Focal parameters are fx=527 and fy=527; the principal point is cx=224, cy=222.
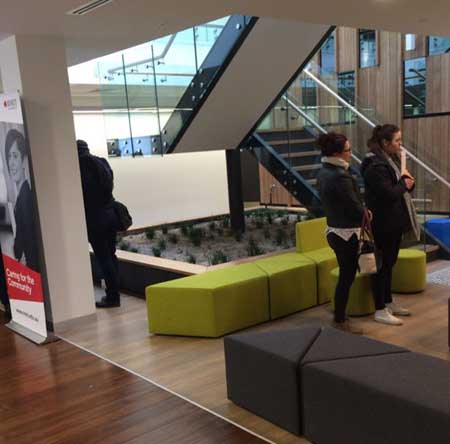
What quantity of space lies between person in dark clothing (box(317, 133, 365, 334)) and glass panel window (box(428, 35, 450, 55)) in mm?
7049

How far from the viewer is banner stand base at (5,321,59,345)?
4662 mm

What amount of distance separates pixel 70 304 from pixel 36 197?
1.07 meters

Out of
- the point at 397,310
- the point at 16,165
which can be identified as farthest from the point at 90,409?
the point at 397,310

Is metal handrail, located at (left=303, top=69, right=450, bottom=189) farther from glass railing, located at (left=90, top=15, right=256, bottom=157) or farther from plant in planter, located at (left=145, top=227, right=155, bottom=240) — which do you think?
plant in planter, located at (left=145, top=227, right=155, bottom=240)

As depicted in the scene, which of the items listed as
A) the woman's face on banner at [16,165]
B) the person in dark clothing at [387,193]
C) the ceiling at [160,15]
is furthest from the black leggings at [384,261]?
the woman's face on banner at [16,165]

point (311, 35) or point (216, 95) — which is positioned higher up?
point (311, 35)

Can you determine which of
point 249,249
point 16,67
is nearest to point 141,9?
point 16,67

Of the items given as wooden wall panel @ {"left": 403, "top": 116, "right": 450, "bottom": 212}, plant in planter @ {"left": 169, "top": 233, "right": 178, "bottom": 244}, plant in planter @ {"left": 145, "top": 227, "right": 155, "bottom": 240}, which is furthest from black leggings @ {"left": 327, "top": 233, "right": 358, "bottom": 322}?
plant in planter @ {"left": 145, "top": 227, "right": 155, "bottom": 240}

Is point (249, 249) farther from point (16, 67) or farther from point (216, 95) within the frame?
point (16, 67)

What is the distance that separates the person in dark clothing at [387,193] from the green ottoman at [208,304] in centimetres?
108

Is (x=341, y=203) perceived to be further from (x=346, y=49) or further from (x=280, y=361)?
(x=346, y=49)

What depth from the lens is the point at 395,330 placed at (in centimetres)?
442

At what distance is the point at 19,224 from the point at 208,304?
185 cm

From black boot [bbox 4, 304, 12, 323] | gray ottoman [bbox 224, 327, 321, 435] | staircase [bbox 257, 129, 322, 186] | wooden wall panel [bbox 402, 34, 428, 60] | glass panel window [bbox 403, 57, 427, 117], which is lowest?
black boot [bbox 4, 304, 12, 323]
